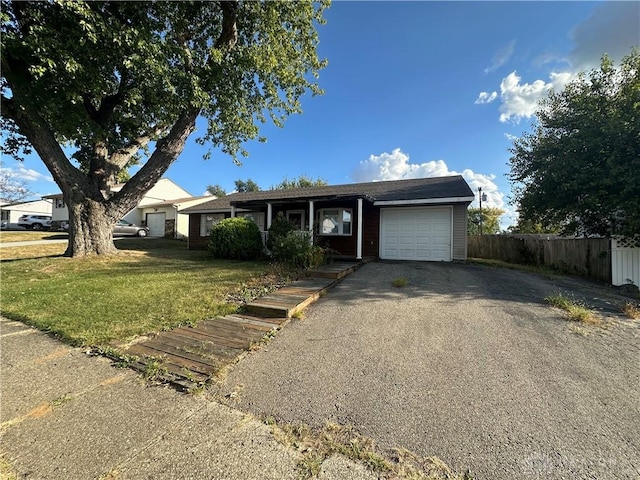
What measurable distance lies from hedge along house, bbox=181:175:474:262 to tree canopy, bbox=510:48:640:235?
2.51 metres

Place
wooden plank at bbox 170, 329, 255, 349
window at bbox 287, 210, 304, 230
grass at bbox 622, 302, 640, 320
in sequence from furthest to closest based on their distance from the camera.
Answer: window at bbox 287, 210, 304, 230 → grass at bbox 622, 302, 640, 320 → wooden plank at bbox 170, 329, 255, 349

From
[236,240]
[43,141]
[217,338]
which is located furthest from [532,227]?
[43,141]

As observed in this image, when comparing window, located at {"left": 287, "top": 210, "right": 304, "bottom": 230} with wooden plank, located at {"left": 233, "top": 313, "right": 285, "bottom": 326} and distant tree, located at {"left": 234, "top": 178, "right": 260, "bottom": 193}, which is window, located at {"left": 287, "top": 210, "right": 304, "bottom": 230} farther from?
distant tree, located at {"left": 234, "top": 178, "right": 260, "bottom": 193}

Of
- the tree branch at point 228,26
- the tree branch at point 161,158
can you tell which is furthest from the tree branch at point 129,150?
the tree branch at point 228,26

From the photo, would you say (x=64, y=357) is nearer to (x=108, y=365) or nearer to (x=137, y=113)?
(x=108, y=365)

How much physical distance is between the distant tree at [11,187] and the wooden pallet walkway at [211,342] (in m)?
31.0

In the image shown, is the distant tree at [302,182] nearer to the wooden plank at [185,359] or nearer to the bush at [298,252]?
the bush at [298,252]

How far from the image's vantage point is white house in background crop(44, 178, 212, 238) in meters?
22.8

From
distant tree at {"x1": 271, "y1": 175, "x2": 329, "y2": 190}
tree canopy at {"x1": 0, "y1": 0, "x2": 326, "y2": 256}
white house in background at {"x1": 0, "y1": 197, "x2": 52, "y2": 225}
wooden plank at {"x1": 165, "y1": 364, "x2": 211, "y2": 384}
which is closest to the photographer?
wooden plank at {"x1": 165, "y1": 364, "x2": 211, "y2": 384}

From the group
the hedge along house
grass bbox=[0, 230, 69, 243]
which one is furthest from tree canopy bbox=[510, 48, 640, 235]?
grass bbox=[0, 230, 69, 243]

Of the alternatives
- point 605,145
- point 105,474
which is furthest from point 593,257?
point 105,474

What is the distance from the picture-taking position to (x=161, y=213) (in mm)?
24234

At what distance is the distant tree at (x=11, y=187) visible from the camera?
23438mm

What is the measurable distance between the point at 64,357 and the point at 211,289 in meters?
2.83
